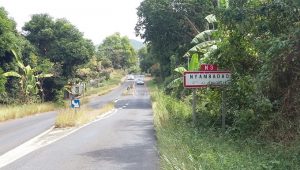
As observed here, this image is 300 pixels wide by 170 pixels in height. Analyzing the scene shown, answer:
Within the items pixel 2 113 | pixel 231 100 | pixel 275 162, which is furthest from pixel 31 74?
pixel 275 162

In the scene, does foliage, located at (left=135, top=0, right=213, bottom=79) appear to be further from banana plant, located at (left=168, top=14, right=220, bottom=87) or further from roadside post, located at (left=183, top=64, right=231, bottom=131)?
roadside post, located at (left=183, top=64, right=231, bottom=131)

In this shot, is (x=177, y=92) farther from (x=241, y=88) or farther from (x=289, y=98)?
(x=289, y=98)

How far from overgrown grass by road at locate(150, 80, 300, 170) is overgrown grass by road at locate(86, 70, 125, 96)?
56383 millimetres

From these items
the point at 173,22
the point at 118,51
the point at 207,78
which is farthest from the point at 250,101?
the point at 118,51

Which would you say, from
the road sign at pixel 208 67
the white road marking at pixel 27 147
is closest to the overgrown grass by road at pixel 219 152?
the road sign at pixel 208 67

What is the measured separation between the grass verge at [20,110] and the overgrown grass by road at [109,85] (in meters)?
28.3

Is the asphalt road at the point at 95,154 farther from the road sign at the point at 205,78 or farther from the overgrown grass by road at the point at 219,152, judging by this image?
the road sign at the point at 205,78

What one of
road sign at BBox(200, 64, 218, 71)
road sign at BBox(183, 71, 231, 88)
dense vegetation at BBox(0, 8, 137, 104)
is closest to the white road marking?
road sign at BBox(183, 71, 231, 88)

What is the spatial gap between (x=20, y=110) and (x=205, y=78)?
21.0 m

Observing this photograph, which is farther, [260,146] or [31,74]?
[31,74]

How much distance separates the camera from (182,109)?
810 inches

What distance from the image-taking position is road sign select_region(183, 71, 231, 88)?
14.1 meters

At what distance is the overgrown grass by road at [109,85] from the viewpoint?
70.9 m

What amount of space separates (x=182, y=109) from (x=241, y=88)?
23.1 ft
